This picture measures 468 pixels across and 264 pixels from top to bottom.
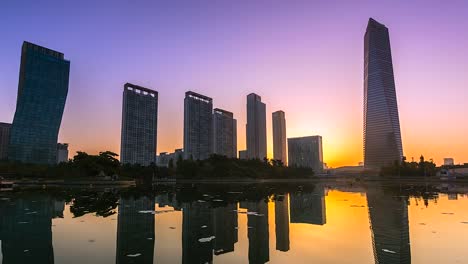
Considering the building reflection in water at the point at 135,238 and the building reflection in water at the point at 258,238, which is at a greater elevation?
the building reflection in water at the point at 135,238

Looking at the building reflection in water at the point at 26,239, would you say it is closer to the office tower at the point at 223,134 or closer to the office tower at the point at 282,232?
the office tower at the point at 282,232

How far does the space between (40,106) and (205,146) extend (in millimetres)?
76398

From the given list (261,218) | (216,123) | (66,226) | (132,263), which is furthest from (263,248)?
(216,123)

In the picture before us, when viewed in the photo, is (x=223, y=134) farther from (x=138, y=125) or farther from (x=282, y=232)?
(x=282, y=232)

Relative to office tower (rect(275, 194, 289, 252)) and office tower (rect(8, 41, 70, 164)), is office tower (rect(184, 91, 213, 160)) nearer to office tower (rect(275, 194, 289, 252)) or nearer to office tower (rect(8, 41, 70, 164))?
office tower (rect(8, 41, 70, 164))

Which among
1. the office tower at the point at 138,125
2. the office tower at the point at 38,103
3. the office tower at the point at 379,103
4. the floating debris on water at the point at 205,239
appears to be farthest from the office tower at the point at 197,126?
the floating debris on water at the point at 205,239

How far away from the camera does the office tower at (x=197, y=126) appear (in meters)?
161

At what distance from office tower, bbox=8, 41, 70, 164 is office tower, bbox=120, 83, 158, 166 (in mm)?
27761

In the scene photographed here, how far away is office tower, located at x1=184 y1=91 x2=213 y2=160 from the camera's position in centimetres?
16138

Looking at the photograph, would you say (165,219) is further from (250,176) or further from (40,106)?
(40,106)

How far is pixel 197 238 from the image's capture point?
41.0 feet

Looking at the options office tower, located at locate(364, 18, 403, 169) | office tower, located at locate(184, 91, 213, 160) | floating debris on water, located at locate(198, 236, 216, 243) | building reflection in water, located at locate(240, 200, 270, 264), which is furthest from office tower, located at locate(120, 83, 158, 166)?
floating debris on water, located at locate(198, 236, 216, 243)

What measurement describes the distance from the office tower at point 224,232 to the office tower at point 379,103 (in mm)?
152576

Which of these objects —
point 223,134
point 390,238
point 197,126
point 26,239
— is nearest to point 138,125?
point 197,126
